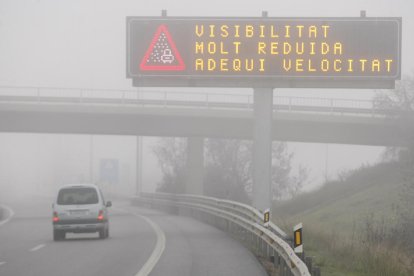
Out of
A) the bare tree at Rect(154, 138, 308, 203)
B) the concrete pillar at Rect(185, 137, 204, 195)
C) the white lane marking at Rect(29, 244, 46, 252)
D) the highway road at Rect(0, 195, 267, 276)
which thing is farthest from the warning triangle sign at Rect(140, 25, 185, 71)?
the bare tree at Rect(154, 138, 308, 203)

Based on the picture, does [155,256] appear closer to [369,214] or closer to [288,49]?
[288,49]

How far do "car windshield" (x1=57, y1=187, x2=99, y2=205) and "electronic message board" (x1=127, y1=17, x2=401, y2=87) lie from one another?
4.77 meters

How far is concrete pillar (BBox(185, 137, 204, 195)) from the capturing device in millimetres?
59125

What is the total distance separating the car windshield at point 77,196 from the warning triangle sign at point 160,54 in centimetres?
434

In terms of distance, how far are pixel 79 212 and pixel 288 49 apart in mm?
8233

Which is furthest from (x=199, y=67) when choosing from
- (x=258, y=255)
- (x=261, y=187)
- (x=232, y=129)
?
(x=232, y=129)

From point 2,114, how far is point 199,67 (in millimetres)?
26029

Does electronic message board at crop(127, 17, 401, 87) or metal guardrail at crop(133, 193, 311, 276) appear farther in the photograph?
electronic message board at crop(127, 17, 401, 87)

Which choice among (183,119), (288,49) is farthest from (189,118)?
(288,49)

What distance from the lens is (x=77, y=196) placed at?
2855 cm

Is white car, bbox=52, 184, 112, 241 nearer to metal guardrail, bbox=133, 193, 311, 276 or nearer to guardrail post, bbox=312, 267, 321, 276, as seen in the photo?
metal guardrail, bbox=133, 193, 311, 276

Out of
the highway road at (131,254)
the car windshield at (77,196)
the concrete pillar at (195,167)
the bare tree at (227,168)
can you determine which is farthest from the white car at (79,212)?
the bare tree at (227,168)

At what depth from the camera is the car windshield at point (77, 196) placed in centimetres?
2842

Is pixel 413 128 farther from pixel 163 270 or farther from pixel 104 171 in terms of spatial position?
pixel 104 171
